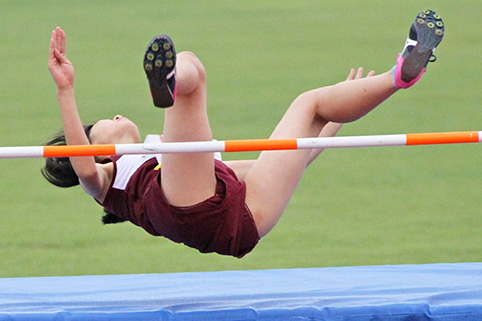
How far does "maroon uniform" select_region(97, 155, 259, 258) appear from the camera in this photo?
234 centimetres

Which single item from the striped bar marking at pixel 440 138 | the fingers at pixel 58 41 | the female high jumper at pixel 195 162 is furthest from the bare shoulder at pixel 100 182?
the striped bar marking at pixel 440 138

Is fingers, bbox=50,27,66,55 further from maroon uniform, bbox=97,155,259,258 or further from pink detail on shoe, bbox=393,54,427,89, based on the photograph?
pink detail on shoe, bbox=393,54,427,89

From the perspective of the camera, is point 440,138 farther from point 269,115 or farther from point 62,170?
point 269,115

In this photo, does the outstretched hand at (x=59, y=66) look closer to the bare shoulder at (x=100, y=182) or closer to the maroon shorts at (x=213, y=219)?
the bare shoulder at (x=100, y=182)

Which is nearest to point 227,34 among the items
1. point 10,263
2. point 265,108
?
point 265,108

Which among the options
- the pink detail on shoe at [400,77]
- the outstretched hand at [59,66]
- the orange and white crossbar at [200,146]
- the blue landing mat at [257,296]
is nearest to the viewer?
the orange and white crossbar at [200,146]

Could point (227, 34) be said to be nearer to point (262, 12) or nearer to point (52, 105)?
point (262, 12)

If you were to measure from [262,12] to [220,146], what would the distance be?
7.13 m

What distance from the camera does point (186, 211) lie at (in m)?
2.32

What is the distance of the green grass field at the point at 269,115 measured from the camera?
4.30 metres

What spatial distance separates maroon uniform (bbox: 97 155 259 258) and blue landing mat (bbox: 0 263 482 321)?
194mm

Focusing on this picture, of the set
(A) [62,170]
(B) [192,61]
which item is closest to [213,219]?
(B) [192,61]

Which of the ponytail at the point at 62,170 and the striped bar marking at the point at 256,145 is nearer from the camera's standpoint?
the striped bar marking at the point at 256,145

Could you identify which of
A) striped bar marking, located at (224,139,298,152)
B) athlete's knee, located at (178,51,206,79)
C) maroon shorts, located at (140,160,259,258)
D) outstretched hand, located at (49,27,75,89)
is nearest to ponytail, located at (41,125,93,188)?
maroon shorts, located at (140,160,259,258)
